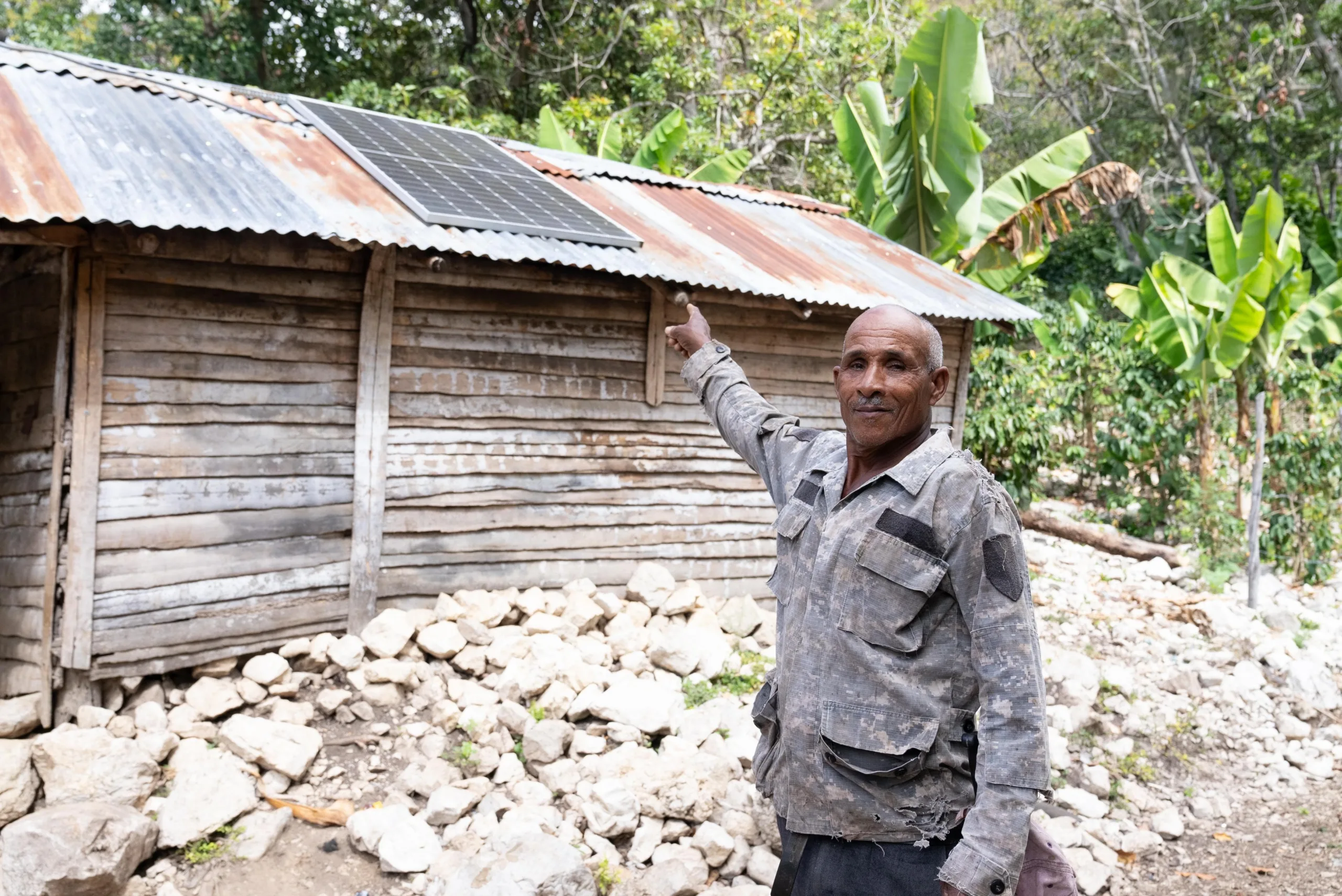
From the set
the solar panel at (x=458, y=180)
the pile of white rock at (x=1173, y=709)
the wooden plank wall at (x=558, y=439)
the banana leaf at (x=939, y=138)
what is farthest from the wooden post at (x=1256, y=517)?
the solar panel at (x=458, y=180)

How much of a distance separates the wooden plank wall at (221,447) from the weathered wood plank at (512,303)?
1.04ft

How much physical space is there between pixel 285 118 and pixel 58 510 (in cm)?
284

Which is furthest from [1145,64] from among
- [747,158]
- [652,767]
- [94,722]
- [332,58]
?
[94,722]

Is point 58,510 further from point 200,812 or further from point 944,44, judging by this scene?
point 944,44

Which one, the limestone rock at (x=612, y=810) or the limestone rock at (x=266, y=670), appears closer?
the limestone rock at (x=612, y=810)

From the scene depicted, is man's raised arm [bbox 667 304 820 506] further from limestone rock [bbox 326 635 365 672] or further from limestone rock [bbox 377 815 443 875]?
limestone rock [bbox 326 635 365 672]

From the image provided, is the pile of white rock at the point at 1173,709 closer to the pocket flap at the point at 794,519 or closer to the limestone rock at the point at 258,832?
the pocket flap at the point at 794,519

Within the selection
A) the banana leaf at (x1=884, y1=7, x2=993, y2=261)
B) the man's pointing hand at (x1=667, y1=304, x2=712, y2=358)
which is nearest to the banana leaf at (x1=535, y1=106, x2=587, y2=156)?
the banana leaf at (x1=884, y1=7, x2=993, y2=261)

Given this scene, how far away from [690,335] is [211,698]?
11.2 ft

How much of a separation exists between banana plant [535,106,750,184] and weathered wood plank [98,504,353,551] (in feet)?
18.4

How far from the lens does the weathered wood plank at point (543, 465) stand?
5.75 meters

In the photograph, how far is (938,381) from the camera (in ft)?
7.43

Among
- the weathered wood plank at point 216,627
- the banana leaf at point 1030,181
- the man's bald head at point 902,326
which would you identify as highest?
the banana leaf at point 1030,181

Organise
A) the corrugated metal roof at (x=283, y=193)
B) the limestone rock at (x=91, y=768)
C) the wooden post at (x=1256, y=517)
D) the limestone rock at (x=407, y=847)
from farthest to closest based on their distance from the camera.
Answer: the wooden post at (x=1256, y=517), the corrugated metal roof at (x=283, y=193), the limestone rock at (x=91, y=768), the limestone rock at (x=407, y=847)
